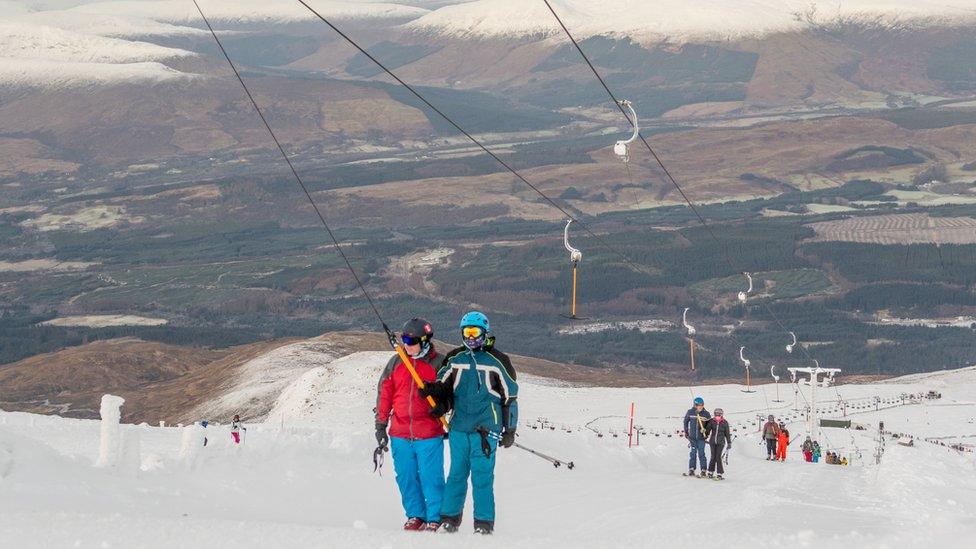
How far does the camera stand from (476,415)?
1300cm

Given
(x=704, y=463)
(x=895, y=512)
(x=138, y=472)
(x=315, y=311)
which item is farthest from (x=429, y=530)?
(x=315, y=311)

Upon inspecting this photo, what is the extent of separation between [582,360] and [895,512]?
104m

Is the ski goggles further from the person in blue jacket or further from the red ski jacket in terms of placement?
the person in blue jacket

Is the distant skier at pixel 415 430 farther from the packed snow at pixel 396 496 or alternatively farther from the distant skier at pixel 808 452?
the distant skier at pixel 808 452

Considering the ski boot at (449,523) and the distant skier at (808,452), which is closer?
the ski boot at (449,523)

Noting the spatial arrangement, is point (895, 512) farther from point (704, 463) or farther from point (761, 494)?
point (704, 463)

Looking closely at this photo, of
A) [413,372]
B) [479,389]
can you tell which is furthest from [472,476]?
[413,372]

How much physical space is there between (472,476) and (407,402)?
89 cm

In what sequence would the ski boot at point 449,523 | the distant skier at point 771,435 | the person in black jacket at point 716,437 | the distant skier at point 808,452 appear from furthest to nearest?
the distant skier at point 808,452 < the distant skier at point 771,435 < the person in black jacket at point 716,437 < the ski boot at point 449,523

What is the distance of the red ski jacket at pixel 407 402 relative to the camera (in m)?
12.9

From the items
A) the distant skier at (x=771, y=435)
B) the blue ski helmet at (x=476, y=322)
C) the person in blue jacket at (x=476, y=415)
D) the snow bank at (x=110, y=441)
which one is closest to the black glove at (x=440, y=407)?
the person in blue jacket at (x=476, y=415)

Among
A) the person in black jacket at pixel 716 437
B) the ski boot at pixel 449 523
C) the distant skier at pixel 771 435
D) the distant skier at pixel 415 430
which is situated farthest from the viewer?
the distant skier at pixel 771 435

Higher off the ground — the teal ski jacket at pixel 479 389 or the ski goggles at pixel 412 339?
the ski goggles at pixel 412 339

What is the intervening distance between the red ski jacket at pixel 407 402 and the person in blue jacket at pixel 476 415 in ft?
0.47
